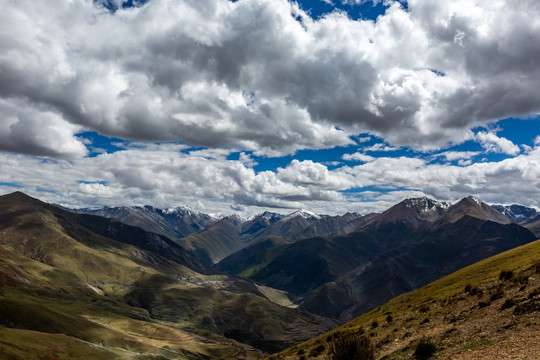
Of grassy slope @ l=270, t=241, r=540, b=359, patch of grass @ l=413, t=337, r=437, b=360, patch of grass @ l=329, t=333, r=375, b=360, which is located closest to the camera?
patch of grass @ l=329, t=333, r=375, b=360

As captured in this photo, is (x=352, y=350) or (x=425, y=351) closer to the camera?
(x=352, y=350)

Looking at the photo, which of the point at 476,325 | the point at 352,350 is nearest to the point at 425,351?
the point at 476,325

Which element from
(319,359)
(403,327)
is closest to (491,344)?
(403,327)

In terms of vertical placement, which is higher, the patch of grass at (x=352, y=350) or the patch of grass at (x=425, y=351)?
the patch of grass at (x=352, y=350)

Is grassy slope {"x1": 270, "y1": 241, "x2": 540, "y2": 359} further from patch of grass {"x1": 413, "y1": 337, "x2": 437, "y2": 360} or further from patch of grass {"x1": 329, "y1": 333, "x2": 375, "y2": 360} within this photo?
patch of grass {"x1": 329, "y1": 333, "x2": 375, "y2": 360}

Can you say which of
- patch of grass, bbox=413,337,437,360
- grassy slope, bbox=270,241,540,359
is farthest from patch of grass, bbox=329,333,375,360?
grassy slope, bbox=270,241,540,359

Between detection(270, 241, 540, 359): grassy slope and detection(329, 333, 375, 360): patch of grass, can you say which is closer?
detection(329, 333, 375, 360): patch of grass

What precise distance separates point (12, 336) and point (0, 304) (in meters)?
76.3

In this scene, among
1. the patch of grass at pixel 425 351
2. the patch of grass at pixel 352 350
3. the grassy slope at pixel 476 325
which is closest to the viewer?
the patch of grass at pixel 352 350

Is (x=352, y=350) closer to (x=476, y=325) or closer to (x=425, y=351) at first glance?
(x=425, y=351)

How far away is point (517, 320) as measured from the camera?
89.6 ft

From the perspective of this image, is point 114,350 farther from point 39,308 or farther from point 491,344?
point 491,344

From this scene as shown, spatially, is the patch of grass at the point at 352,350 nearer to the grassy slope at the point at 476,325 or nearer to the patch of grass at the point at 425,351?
the patch of grass at the point at 425,351

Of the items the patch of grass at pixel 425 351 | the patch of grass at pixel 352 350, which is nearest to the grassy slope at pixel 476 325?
the patch of grass at pixel 425 351
